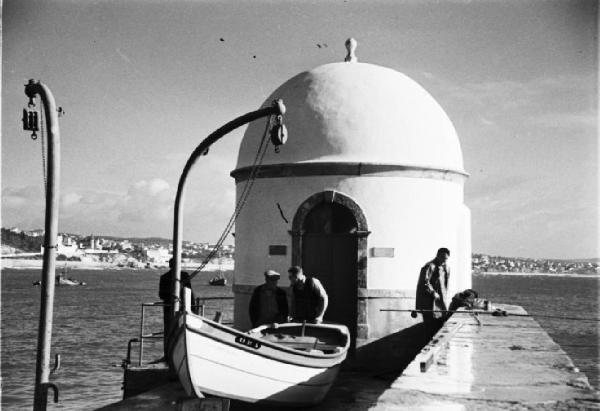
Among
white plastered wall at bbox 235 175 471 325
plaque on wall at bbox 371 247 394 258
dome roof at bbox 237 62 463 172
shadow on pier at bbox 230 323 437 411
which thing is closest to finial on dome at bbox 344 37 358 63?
dome roof at bbox 237 62 463 172

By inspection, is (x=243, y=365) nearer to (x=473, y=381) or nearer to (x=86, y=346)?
(x=473, y=381)

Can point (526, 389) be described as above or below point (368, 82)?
below

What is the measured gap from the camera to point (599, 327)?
69.4 m

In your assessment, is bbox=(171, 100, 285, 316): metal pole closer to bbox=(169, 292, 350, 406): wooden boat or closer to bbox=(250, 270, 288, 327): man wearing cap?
bbox=(169, 292, 350, 406): wooden boat

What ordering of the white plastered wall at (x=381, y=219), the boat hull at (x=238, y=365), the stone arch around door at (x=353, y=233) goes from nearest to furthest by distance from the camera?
1. the boat hull at (x=238, y=365)
2. the stone arch around door at (x=353, y=233)
3. the white plastered wall at (x=381, y=219)

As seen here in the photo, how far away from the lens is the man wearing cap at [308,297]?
12.1 meters

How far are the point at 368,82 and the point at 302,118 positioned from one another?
1.65 meters

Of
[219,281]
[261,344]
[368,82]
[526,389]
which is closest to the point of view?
[526,389]

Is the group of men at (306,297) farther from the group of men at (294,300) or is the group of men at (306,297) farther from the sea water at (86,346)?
the sea water at (86,346)

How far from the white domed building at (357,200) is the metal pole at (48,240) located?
596 cm

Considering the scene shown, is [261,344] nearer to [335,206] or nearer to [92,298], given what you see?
[335,206]

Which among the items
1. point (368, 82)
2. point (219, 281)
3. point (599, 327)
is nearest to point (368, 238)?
point (368, 82)

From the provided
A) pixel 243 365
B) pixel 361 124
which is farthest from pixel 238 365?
pixel 361 124

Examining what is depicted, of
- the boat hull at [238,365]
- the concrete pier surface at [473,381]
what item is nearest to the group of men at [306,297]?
the concrete pier surface at [473,381]
